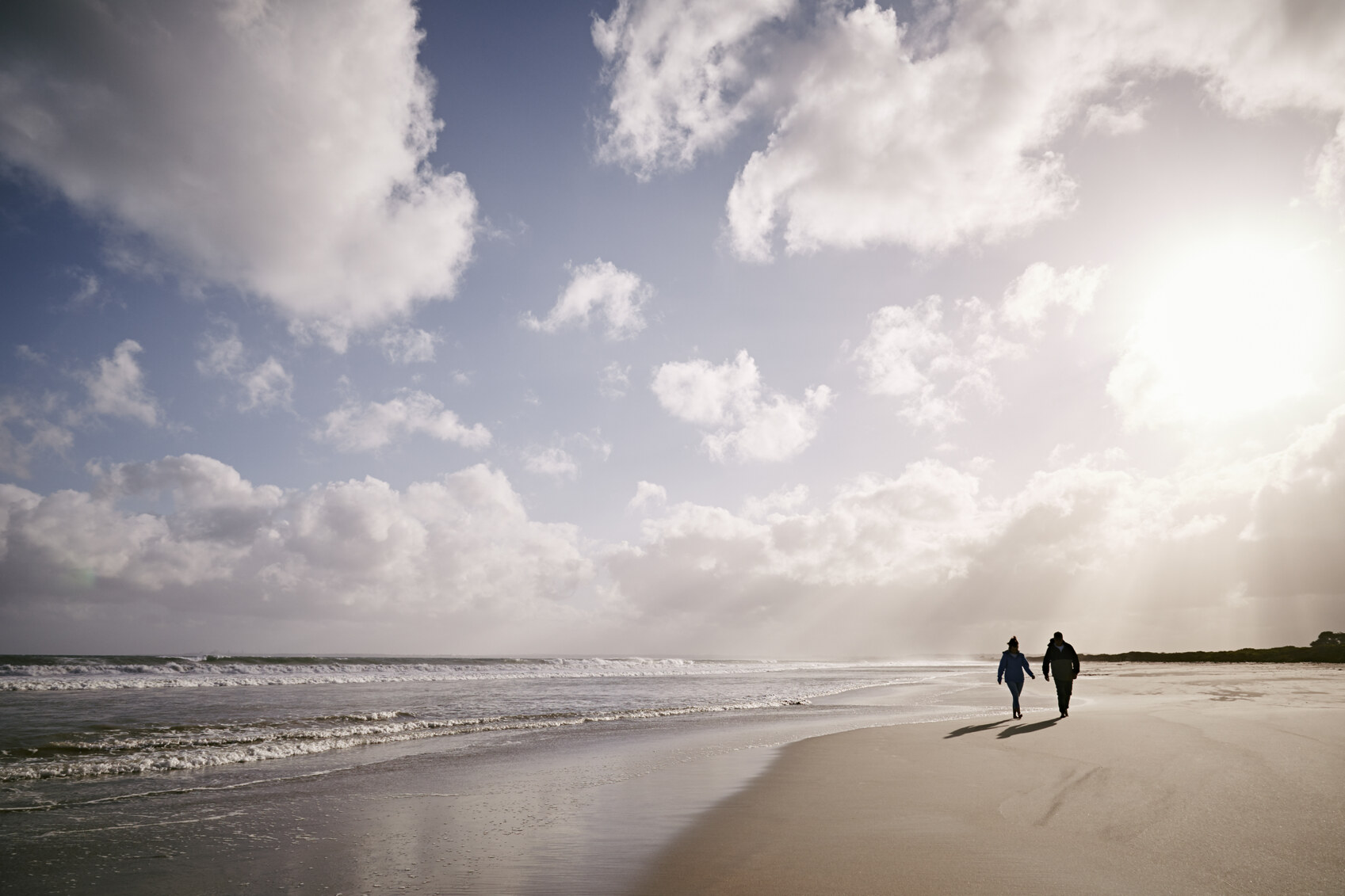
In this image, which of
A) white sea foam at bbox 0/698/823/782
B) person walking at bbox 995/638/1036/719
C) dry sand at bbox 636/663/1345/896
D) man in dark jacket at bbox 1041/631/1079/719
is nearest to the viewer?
dry sand at bbox 636/663/1345/896

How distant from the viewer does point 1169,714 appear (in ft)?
56.0

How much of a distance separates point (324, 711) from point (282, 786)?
12793mm

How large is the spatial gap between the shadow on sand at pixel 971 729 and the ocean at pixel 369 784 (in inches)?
104

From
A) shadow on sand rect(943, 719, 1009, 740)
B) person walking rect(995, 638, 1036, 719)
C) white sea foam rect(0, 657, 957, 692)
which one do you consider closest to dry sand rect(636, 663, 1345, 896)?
shadow on sand rect(943, 719, 1009, 740)

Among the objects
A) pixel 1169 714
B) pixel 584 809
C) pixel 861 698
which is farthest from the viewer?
pixel 861 698

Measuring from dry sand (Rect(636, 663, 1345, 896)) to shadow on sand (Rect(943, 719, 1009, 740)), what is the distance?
3.61 ft

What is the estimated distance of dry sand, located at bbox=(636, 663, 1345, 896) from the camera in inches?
224

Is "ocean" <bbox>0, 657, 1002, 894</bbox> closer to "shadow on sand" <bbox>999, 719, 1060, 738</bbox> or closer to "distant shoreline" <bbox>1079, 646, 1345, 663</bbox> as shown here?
"shadow on sand" <bbox>999, 719, 1060, 738</bbox>

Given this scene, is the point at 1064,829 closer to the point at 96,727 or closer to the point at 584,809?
the point at 584,809

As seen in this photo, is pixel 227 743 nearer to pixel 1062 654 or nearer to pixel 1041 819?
pixel 1041 819

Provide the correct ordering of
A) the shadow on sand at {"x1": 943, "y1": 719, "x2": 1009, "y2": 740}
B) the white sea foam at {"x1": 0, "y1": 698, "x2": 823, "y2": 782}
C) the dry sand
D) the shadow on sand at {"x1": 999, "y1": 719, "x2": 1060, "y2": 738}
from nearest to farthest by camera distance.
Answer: the dry sand, the white sea foam at {"x1": 0, "y1": 698, "x2": 823, "y2": 782}, the shadow on sand at {"x1": 999, "y1": 719, "x2": 1060, "y2": 738}, the shadow on sand at {"x1": 943, "y1": 719, "x2": 1009, "y2": 740}

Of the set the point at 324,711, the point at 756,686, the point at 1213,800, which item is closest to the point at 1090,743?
the point at 1213,800

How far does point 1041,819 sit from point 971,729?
999 centimetres

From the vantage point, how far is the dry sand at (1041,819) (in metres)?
5.68
